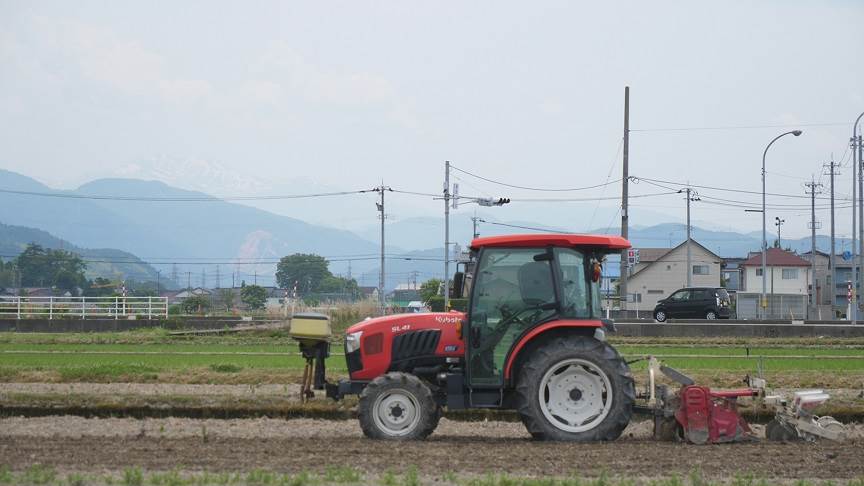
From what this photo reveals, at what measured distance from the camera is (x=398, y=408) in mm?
10820

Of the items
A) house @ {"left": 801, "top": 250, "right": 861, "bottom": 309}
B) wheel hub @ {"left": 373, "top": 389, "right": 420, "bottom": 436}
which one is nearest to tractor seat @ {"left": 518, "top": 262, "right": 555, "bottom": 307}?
wheel hub @ {"left": 373, "top": 389, "right": 420, "bottom": 436}

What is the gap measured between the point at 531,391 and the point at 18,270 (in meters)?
108

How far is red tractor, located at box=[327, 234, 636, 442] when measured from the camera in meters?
10.4

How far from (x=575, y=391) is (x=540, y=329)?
73 centimetres

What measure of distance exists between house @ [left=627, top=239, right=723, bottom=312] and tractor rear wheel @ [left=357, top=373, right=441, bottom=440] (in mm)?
69556

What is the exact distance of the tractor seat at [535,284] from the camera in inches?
414

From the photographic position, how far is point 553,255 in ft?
34.4

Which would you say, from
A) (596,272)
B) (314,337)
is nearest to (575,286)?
(596,272)

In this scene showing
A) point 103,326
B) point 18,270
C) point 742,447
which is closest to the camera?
point 742,447

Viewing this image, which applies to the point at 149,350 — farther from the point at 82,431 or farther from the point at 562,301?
the point at 562,301

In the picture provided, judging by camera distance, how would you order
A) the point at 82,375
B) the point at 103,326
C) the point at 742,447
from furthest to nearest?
the point at 103,326 → the point at 82,375 → the point at 742,447

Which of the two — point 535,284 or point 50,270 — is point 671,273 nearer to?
point 50,270

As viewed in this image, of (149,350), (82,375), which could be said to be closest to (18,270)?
(149,350)

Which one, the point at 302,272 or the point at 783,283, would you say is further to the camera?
the point at 302,272
